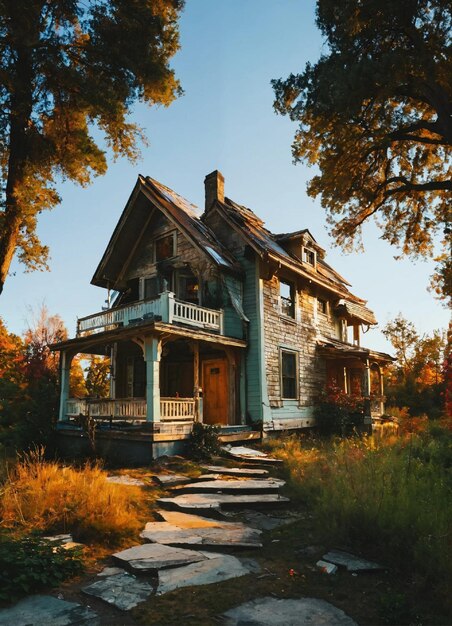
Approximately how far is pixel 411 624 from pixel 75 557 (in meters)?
3.45

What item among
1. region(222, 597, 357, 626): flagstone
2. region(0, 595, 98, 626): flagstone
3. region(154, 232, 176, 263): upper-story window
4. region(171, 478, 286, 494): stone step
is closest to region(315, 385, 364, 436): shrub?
region(154, 232, 176, 263): upper-story window

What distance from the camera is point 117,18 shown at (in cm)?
1180

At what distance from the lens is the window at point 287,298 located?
1810 centimetres

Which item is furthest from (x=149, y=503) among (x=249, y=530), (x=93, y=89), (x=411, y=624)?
(x=93, y=89)

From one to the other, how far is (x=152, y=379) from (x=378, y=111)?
9626 millimetres

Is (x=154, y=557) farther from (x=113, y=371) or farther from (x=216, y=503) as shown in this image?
(x=113, y=371)

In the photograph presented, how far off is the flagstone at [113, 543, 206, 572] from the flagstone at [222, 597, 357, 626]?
1281 mm

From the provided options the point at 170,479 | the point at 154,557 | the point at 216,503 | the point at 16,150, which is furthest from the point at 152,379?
the point at 154,557

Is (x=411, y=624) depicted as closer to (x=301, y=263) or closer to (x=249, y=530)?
(x=249, y=530)

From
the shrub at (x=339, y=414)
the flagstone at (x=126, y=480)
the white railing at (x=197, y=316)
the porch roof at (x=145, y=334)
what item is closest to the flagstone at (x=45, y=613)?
the flagstone at (x=126, y=480)

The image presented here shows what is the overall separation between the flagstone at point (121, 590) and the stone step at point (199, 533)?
44.0 inches

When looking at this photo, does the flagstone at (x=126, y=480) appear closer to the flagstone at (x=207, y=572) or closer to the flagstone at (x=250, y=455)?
the flagstone at (x=250, y=455)

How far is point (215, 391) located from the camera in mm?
16906

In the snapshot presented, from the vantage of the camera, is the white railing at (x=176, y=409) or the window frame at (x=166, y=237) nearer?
the white railing at (x=176, y=409)
